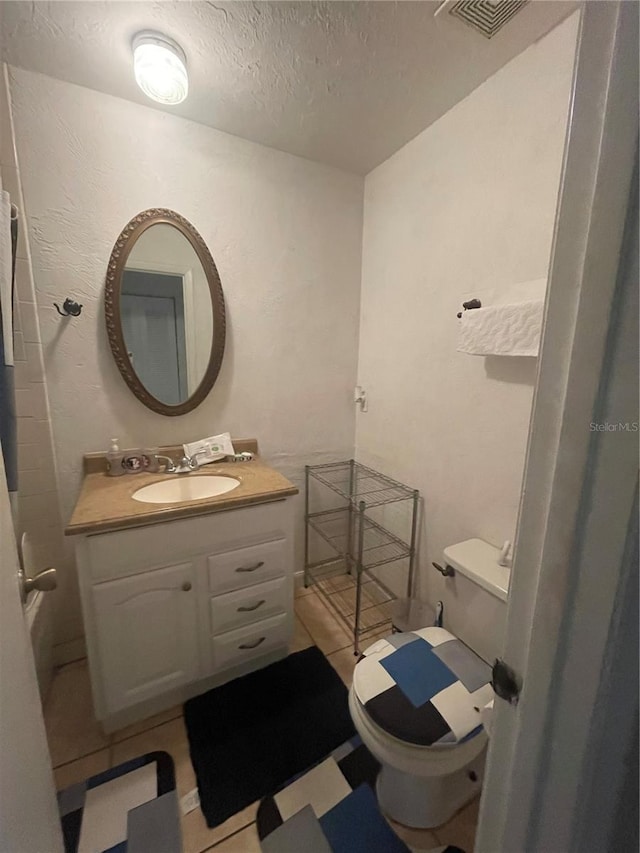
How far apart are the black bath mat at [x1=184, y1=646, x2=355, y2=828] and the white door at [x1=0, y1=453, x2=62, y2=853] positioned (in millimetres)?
543

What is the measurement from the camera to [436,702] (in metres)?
0.93

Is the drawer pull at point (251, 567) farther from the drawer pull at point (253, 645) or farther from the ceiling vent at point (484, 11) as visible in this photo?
the ceiling vent at point (484, 11)

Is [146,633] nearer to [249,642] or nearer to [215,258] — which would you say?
[249,642]

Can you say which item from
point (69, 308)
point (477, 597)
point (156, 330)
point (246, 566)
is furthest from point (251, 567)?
point (69, 308)

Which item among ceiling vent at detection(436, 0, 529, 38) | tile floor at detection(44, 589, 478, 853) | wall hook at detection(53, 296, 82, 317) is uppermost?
ceiling vent at detection(436, 0, 529, 38)

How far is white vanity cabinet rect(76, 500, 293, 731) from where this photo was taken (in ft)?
3.67

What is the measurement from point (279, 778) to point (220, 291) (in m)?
1.85

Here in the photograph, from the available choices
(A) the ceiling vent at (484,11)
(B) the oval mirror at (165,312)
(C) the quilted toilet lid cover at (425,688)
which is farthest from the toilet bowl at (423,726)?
(A) the ceiling vent at (484,11)

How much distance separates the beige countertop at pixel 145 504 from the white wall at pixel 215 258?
0.65ft

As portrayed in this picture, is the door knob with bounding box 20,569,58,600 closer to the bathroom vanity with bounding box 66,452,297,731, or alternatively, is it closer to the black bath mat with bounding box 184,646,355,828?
the bathroom vanity with bounding box 66,452,297,731

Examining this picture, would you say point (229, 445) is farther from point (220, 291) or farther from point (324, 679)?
point (324, 679)

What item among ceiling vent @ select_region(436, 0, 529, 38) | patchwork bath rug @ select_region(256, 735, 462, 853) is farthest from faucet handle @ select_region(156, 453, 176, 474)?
ceiling vent @ select_region(436, 0, 529, 38)

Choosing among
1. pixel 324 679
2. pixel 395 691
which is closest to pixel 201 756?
pixel 324 679

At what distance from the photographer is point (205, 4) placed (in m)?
0.94
